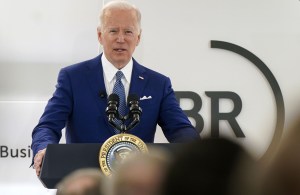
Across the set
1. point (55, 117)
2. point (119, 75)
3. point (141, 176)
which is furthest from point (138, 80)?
point (141, 176)

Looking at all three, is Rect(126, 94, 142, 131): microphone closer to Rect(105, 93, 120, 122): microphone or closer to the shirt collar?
Rect(105, 93, 120, 122): microphone

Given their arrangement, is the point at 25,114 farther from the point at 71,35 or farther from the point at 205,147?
the point at 205,147

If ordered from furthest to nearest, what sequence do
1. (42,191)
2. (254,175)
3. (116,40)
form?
1. (42,191)
2. (116,40)
3. (254,175)

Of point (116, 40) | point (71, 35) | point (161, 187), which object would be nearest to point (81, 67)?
point (116, 40)

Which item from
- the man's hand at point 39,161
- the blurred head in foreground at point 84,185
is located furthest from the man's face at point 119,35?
the blurred head in foreground at point 84,185

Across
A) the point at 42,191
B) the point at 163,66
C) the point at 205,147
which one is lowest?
the point at 42,191

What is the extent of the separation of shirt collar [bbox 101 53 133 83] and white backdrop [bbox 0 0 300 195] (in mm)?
1864

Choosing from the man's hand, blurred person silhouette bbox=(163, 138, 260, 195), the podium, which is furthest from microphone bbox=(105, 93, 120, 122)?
blurred person silhouette bbox=(163, 138, 260, 195)

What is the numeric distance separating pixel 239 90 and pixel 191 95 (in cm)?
38

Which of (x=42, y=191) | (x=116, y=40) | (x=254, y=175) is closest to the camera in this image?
(x=254, y=175)

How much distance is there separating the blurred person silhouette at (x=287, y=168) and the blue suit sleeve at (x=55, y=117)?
7.24 ft

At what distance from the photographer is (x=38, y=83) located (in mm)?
5254

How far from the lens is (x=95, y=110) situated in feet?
10.4

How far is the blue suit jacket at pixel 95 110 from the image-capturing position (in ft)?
10.3
